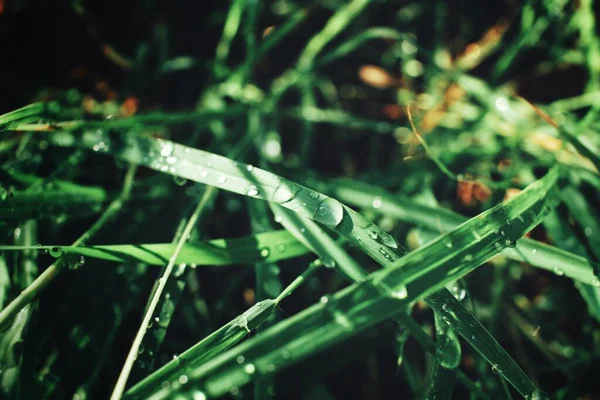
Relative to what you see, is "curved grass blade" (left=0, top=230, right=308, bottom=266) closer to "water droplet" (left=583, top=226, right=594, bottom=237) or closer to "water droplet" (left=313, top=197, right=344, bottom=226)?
"water droplet" (left=313, top=197, right=344, bottom=226)

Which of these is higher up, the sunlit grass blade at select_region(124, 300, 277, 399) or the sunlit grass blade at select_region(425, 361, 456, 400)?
the sunlit grass blade at select_region(124, 300, 277, 399)

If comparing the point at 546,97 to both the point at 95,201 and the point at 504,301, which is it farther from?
the point at 95,201

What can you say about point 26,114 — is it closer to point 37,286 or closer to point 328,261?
point 37,286

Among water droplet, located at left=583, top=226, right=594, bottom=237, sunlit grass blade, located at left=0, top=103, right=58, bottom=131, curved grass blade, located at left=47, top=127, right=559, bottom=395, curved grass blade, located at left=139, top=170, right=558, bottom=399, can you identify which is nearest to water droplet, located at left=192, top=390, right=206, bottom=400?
curved grass blade, located at left=139, top=170, right=558, bottom=399

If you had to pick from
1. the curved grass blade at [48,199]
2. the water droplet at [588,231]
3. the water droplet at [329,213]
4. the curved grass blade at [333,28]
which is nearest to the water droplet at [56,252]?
the curved grass blade at [48,199]

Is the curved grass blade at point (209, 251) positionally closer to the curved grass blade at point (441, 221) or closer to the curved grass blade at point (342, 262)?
the curved grass blade at point (342, 262)

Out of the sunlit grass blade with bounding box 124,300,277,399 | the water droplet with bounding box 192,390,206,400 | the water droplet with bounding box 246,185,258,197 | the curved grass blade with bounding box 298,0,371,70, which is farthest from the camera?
the curved grass blade with bounding box 298,0,371,70

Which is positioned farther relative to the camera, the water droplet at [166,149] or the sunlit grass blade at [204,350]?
the water droplet at [166,149]
